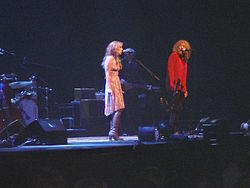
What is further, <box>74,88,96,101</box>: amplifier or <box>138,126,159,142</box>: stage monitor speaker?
<box>74,88,96,101</box>: amplifier

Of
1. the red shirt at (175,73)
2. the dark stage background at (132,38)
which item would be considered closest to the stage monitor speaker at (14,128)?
the red shirt at (175,73)

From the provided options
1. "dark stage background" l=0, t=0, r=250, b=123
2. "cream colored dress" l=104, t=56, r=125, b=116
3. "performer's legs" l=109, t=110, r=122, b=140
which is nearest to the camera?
"performer's legs" l=109, t=110, r=122, b=140

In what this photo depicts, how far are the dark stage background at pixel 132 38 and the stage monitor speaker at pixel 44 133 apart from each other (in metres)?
5.34

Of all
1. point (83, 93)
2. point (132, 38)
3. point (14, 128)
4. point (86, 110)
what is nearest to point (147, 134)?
point (14, 128)

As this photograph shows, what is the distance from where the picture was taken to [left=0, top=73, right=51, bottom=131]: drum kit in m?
8.48

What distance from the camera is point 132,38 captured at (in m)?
12.8

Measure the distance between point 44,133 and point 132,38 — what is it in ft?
22.8

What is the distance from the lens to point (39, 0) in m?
11.6

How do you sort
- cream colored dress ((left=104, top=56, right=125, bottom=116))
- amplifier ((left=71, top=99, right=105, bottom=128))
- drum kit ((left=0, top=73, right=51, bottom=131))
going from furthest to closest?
1. amplifier ((left=71, top=99, right=105, bottom=128))
2. drum kit ((left=0, top=73, right=51, bottom=131))
3. cream colored dress ((left=104, top=56, right=125, bottom=116))

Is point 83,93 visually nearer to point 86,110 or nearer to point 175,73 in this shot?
point 86,110

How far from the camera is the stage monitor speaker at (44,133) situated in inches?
249

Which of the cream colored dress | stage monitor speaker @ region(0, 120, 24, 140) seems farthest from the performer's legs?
stage monitor speaker @ region(0, 120, 24, 140)

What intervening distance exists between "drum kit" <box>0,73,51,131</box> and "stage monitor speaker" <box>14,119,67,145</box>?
155cm

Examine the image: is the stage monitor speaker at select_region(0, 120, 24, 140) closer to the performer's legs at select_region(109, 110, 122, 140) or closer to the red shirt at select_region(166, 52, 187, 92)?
the performer's legs at select_region(109, 110, 122, 140)
